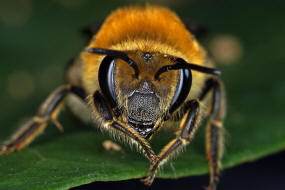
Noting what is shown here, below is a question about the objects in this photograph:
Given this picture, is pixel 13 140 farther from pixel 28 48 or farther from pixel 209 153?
pixel 28 48

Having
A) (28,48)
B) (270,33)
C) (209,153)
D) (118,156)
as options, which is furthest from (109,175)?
(270,33)

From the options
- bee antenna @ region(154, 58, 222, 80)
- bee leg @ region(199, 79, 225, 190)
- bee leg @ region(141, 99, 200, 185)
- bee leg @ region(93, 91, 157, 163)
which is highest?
bee antenna @ region(154, 58, 222, 80)

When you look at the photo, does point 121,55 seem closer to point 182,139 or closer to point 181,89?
point 181,89

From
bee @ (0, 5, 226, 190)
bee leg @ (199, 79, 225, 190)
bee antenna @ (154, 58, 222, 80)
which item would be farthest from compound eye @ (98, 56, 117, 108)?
bee leg @ (199, 79, 225, 190)

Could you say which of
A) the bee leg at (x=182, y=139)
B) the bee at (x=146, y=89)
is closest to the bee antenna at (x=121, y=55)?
the bee at (x=146, y=89)

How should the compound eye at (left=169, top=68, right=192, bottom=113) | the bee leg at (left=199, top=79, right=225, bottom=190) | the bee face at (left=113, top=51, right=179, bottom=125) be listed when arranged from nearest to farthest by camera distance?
the bee face at (left=113, top=51, right=179, bottom=125) < the compound eye at (left=169, top=68, right=192, bottom=113) < the bee leg at (left=199, top=79, right=225, bottom=190)

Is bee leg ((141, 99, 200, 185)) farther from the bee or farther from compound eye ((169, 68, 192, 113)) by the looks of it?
compound eye ((169, 68, 192, 113))
